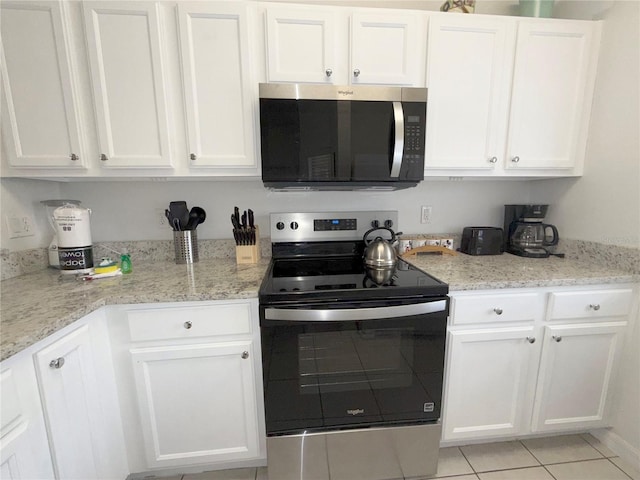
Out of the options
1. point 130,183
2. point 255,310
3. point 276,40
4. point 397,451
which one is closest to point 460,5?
point 276,40

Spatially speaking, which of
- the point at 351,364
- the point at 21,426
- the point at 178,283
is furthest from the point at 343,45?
the point at 21,426

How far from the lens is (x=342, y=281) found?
1.30 metres

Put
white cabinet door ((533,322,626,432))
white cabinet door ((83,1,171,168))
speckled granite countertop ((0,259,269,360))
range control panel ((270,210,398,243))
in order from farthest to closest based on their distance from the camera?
range control panel ((270,210,398,243))
white cabinet door ((533,322,626,432))
white cabinet door ((83,1,171,168))
speckled granite countertop ((0,259,269,360))

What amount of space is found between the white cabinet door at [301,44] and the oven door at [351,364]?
109 cm

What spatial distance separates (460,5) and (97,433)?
2.53 metres

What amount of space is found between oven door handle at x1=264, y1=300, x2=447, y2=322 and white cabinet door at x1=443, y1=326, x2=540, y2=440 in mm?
259

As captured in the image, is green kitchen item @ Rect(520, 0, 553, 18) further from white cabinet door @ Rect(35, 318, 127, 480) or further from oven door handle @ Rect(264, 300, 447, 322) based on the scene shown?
white cabinet door @ Rect(35, 318, 127, 480)

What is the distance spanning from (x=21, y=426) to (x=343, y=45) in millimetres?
1830

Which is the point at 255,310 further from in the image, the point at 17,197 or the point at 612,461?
the point at 612,461

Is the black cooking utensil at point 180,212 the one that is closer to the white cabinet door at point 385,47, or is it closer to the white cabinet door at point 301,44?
the white cabinet door at point 301,44

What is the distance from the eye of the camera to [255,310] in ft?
3.85

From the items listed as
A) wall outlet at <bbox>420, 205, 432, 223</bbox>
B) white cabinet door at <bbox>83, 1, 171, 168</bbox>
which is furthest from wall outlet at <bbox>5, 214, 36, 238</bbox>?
wall outlet at <bbox>420, 205, 432, 223</bbox>

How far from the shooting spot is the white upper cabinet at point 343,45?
1.32 meters

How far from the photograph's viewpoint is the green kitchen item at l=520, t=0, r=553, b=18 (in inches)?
59.2
